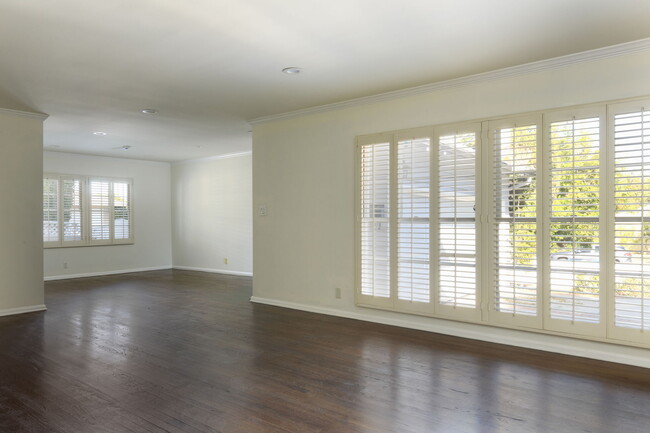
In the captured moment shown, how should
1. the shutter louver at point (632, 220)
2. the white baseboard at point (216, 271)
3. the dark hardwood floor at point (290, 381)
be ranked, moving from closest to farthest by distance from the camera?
the dark hardwood floor at point (290, 381) < the shutter louver at point (632, 220) < the white baseboard at point (216, 271)

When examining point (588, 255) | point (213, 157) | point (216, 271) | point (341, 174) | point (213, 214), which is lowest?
point (216, 271)

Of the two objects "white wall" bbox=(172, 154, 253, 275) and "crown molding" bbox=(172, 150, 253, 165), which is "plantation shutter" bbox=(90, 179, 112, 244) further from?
"crown molding" bbox=(172, 150, 253, 165)

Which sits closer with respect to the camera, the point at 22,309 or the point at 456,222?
the point at 456,222

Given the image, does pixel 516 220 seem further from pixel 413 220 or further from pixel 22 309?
pixel 22 309

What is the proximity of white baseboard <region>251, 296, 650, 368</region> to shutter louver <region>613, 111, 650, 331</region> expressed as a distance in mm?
232

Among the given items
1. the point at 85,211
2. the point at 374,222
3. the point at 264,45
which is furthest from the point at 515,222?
the point at 85,211

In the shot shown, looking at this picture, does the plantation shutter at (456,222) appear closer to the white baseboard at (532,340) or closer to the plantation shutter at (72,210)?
the white baseboard at (532,340)

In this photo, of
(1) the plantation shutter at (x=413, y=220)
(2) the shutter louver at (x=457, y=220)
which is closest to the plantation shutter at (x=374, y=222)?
(1) the plantation shutter at (x=413, y=220)

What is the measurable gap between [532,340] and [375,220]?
75.5 inches

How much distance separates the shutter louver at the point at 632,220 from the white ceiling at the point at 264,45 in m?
0.72

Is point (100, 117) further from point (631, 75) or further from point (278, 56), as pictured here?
point (631, 75)

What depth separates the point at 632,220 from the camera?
3346mm

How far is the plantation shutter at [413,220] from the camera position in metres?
4.39

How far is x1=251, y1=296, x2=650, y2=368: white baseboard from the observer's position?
3385 millimetres
